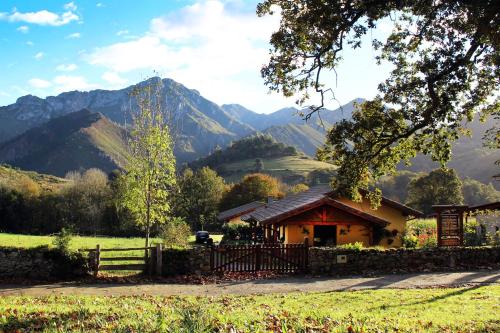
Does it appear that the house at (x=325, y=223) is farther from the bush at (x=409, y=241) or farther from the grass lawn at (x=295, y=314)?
the grass lawn at (x=295, y=314)

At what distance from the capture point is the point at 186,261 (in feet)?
65.9

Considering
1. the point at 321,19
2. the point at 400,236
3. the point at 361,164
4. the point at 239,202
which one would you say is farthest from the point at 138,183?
the point at 239,202

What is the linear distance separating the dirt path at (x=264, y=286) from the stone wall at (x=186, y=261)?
1.88 m

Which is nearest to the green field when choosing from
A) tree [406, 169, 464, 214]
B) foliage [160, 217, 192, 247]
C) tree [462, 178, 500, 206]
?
tree [462, 178, 500, 206]

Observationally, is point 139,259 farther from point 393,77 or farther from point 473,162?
point 473,162

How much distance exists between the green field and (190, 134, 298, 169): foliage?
3.38 m

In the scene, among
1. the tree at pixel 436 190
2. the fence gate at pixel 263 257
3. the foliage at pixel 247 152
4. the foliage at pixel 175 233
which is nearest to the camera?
the fence gate at pixel 263 257

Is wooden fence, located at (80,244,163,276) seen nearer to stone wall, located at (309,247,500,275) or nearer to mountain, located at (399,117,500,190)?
stone wall, located at (309,247,500,275)

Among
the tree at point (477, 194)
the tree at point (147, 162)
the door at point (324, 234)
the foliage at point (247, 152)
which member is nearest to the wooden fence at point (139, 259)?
the tree at point (147, 162)

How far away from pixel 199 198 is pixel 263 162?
84.4 metres

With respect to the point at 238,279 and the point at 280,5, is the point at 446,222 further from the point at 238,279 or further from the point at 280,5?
the point at 280,5

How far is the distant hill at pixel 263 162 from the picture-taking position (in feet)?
454

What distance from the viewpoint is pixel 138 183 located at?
26.1 meters

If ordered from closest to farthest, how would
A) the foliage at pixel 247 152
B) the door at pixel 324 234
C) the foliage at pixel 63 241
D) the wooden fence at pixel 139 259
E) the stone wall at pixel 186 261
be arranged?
the foliage at pixel 63 241
the wooden fence at pixel 139 259
the stone wall at pixel 186 261
the door at pixel 324 234
the foliage at pixel 247 152
